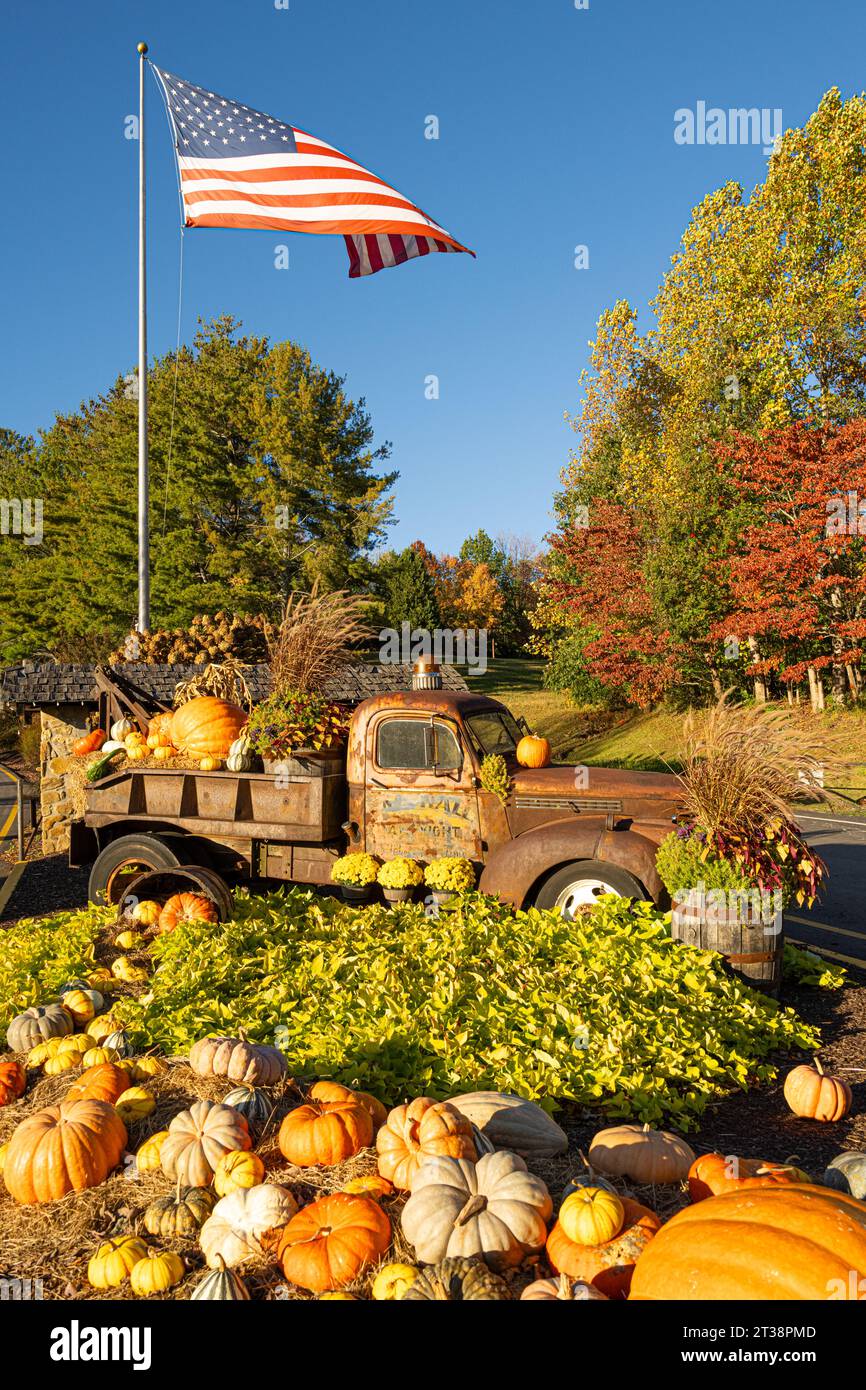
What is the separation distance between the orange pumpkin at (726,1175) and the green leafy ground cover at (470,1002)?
38.3 inches

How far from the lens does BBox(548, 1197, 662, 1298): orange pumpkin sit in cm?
272

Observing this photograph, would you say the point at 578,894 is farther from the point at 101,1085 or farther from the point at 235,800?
the point at 101,1085

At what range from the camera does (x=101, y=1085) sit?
4195 mm

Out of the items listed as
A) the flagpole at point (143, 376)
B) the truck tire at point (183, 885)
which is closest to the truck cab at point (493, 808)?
the truck tire at point (183, 885)

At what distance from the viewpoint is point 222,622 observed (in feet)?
51.9

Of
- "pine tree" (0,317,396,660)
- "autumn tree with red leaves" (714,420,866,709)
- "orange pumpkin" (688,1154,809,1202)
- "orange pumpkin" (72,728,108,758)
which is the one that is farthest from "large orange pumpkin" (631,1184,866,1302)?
"pine tree" (0,317,396,660)

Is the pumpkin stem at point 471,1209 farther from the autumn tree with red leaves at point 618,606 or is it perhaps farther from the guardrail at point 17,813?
the autumn tree with red leaves at point 618,606

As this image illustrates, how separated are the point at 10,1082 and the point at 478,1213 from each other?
Result: 2.88 metres

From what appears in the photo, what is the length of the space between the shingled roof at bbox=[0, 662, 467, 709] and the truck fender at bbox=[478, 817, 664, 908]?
5611 millimetres

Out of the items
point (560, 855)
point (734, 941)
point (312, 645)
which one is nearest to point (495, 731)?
point (560, 855)

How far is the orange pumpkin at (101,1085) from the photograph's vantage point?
163 inches

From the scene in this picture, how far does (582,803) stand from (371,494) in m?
30.7

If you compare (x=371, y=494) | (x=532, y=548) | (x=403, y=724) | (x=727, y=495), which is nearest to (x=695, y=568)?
(x=727, y=495)

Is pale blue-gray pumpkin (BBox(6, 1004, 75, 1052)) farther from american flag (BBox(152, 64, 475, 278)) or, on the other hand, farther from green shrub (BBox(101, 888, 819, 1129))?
american flag (BBox(152, 64, 475, 278))
